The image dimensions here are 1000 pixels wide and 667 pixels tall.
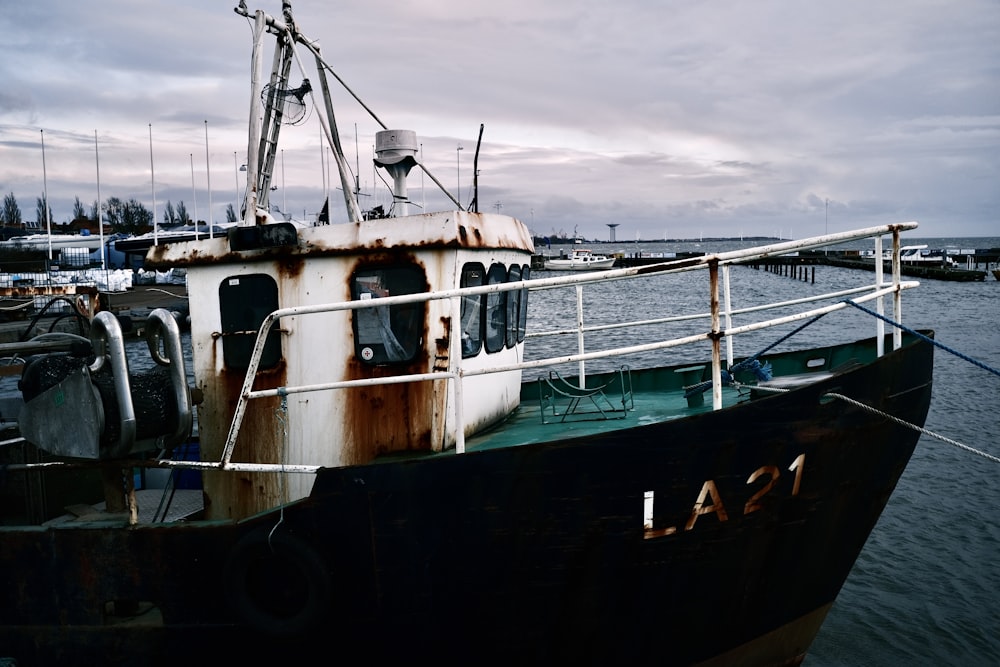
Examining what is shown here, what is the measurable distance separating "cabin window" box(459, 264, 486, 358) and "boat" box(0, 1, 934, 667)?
0.03 metres

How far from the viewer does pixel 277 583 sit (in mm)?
5152

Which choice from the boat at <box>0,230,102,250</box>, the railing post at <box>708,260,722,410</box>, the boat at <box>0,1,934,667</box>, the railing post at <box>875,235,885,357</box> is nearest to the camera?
the railing post at <box>708,260,722,410</box>

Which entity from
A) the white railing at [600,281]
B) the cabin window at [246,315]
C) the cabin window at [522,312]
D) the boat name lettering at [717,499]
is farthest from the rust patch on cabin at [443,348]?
the boat name lettering at [717,499]

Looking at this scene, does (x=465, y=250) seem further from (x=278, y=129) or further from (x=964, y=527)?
(x=964, y=527)

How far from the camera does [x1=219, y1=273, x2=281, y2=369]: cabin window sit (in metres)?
5.91

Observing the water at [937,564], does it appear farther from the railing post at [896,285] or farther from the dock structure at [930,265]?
the dock structure at [930,265]

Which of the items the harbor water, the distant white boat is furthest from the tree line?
the harbor water

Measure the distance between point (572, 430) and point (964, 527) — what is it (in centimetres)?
832

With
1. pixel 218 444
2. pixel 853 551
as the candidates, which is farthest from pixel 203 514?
pixel 853 551

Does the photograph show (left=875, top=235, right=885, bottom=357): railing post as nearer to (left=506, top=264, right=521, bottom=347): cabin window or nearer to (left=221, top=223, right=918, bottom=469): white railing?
(left=221, top=223, right=918, bottom=469): white railing

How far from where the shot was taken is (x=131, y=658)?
215 inches

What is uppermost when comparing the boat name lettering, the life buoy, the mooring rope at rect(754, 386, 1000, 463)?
the mooring rope at rect(754, 386, 1000, 463)

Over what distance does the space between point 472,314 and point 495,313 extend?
401mm

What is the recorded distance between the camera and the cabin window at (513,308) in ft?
22.0
